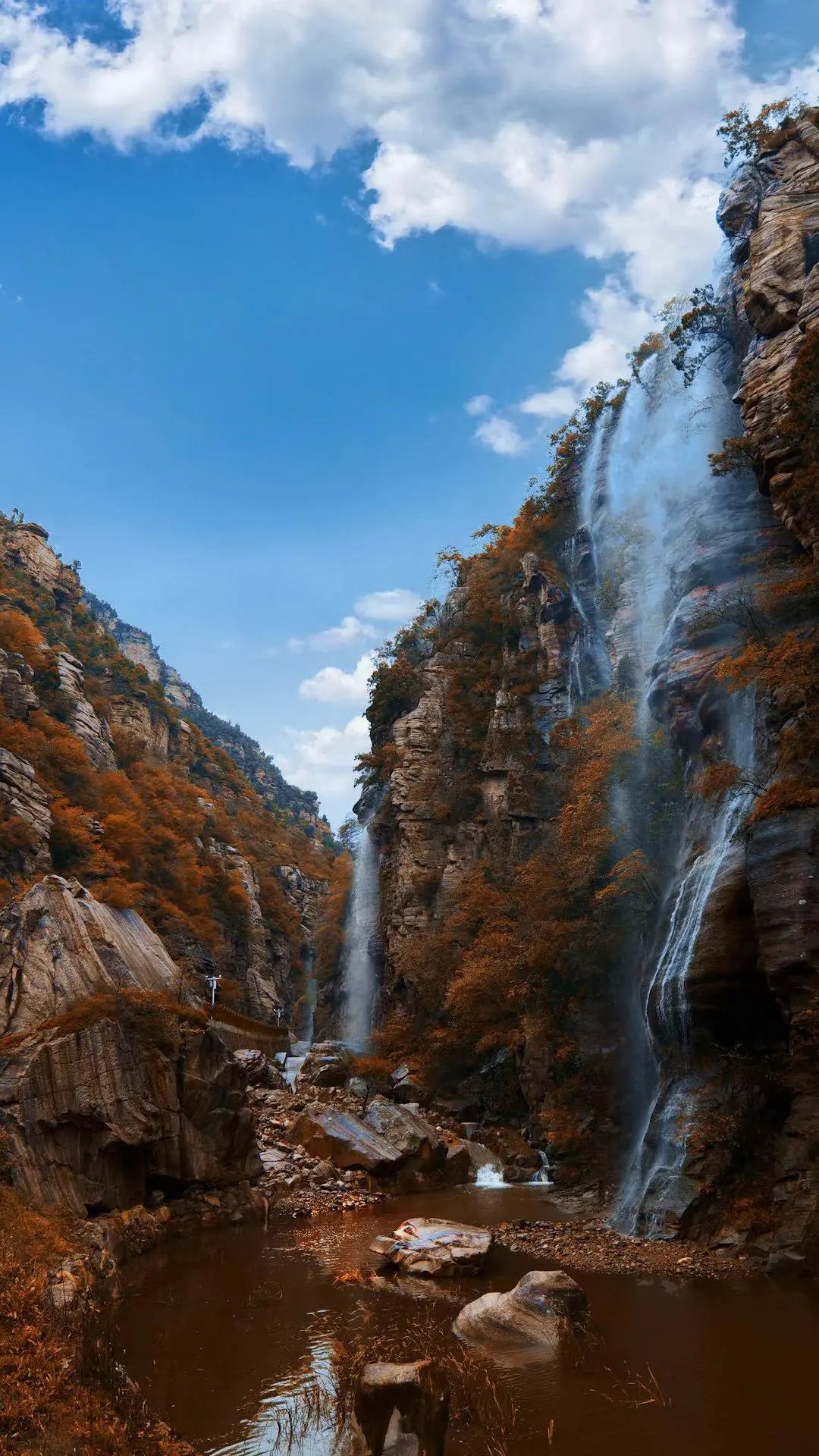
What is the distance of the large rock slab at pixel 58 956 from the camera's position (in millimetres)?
18219

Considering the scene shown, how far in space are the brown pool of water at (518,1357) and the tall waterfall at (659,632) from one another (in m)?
4.83

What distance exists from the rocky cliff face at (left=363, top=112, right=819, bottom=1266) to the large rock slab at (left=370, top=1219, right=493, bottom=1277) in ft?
13.5

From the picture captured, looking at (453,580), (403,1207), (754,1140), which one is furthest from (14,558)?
(754,1140)

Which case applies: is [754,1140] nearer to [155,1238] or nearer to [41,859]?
[155,1238]

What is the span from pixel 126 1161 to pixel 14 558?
70512 millimetres

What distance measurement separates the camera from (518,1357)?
400 inches

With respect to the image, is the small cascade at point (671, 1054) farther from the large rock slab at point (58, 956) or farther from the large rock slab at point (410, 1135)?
the large rock slab at point (58, 956)

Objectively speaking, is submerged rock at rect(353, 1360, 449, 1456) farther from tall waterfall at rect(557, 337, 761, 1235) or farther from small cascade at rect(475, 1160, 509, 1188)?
small cascade at rect(475, 1160, 509, 1188)

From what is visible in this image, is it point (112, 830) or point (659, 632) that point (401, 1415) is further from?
point (112, 830)

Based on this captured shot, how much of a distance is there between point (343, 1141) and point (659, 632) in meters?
21.7

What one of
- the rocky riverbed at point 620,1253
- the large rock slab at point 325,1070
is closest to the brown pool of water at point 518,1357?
the rocky riverbed at point 620,1253

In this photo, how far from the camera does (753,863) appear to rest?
16.8 meters

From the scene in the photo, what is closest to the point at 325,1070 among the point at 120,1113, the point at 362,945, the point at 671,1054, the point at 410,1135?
the point at 410,1135

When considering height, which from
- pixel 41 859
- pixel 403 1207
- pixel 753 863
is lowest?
pixel 403 1207
